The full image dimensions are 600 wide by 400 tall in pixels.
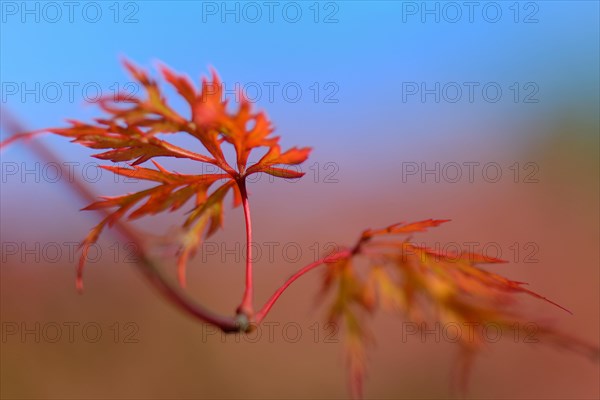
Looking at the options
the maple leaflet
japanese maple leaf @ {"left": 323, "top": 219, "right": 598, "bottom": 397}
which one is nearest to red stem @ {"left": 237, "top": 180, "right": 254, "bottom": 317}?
the maple leaflet

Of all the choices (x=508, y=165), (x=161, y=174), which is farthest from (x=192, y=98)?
(x=508, y=165)

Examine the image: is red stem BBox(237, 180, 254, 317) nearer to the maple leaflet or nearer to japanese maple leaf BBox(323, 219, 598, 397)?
the maple leaflet

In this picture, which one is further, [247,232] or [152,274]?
[247,232]

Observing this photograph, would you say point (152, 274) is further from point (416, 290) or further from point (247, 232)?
point (416, 290)

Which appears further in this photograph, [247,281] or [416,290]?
[416,290]

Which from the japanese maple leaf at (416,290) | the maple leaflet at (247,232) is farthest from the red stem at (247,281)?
the japanese maple leaf at (416,290)

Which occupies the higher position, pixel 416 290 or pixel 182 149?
pixel 182 149

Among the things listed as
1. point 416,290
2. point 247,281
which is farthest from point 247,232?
point 416,290

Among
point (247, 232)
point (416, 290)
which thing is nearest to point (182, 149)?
point (247, 232)
